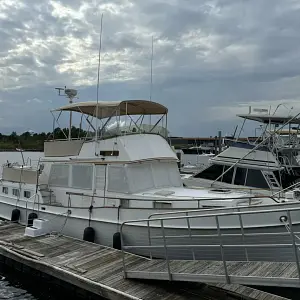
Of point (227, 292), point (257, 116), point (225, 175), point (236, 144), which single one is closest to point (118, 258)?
point (227, 292)

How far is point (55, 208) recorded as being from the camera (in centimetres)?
1206

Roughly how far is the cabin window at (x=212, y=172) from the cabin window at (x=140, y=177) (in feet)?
20.9

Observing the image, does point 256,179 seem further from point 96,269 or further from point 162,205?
point 96,269

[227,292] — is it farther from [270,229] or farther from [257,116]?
[257,116]

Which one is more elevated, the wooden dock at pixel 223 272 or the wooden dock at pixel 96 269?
the wooden dock at pixel 223 272

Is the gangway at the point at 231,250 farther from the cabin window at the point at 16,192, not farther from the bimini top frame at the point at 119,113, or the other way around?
the cabin window at the point at 16,192

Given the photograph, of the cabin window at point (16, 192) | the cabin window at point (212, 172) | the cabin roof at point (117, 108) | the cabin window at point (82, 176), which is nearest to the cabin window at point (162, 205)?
the cabin window at point (82, 176)

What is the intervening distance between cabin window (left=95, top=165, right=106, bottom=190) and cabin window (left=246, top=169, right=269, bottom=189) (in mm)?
7386

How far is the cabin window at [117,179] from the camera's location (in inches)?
436

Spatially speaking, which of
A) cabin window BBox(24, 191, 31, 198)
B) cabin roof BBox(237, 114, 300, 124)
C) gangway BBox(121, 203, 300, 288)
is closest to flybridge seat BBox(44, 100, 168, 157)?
cabin window BBox(24, 191, 31, 198)

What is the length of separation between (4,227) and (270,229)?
8.94 metres

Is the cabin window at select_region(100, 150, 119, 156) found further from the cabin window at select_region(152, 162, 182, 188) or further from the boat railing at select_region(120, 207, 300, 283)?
the boat railing at select_region(120, 207, 300, 283)

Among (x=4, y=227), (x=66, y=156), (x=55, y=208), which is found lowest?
(x=4, y=227)

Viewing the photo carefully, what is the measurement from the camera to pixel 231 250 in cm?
896
